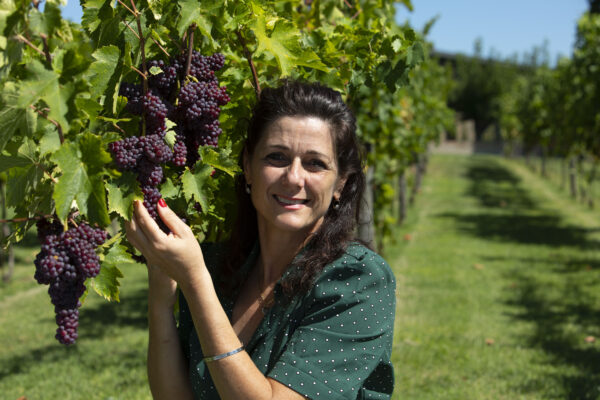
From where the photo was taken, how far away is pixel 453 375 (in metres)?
5.55

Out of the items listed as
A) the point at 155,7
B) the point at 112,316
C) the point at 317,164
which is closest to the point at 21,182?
the point at 155,7

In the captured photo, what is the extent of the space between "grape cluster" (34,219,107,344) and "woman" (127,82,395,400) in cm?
13

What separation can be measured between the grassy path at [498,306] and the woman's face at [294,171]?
3.43 metres

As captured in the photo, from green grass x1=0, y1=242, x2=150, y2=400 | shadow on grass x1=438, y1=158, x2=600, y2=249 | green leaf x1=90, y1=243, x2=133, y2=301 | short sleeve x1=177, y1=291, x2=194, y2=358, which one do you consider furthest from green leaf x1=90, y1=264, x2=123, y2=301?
shadow on grass x1=438, y1=158, x2=600, y2=249

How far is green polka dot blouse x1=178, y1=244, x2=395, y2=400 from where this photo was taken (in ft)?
5.87

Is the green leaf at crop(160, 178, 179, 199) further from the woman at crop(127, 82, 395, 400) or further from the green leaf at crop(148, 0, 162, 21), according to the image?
the green leaf at crop(148, 0, 162, 21)

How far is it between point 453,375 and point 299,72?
3797mm

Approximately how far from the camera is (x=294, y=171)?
6.48 feet

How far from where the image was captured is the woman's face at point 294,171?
199 centimetres

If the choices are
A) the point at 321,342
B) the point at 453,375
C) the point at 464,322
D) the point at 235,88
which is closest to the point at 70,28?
the point at 235,88

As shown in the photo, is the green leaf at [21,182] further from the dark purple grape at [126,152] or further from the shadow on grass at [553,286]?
the shadow on grass at [553,286]

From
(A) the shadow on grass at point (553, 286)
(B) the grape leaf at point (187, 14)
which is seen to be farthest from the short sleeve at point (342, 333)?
(A) the shadow on grass at point (553, 286)

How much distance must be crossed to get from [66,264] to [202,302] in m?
0.36

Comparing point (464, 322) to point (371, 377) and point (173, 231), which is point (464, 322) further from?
point (173, 231)
